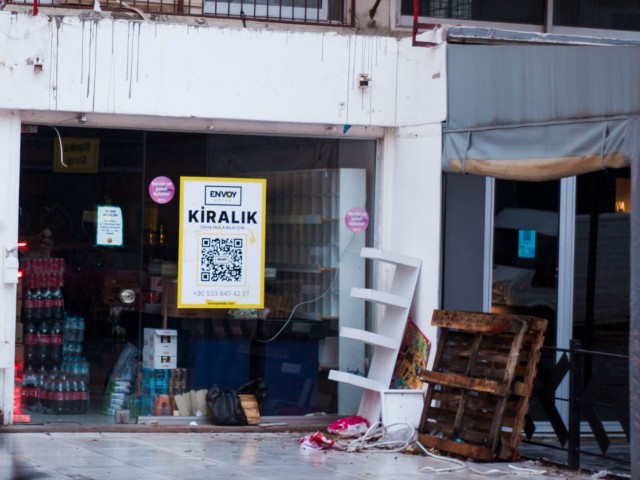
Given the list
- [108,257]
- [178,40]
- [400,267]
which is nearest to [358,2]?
[178,40]

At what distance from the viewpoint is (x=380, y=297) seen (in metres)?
11.3

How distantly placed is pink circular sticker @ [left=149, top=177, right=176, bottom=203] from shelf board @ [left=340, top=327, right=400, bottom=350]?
210cm

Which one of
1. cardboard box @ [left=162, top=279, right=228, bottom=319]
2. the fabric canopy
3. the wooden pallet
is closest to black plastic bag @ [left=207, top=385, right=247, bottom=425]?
cardboard box @ [left=162, top=279, right=228, bottom=319]

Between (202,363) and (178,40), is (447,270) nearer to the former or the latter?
(202,363)

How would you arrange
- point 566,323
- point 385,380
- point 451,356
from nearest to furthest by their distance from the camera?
point 451,356
point 385,380
point 566,323

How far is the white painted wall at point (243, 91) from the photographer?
11016mm

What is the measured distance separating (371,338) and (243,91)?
8.56 feet

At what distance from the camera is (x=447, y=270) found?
11.6 m

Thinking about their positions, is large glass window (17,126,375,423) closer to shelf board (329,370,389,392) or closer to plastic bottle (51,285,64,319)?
plastic bottle (51,285,64,319)

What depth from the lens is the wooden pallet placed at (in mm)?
10102

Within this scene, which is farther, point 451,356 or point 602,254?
point 602,254

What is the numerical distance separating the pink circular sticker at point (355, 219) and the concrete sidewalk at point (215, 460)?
87.2 inches

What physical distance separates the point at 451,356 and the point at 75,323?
3534 millimetres

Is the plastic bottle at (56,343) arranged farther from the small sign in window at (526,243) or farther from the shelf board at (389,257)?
the small sign in window at (526,243)
